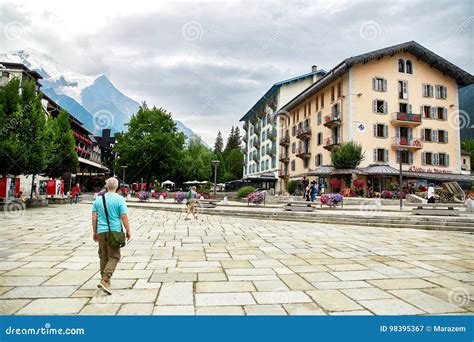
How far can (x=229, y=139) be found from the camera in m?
86.3

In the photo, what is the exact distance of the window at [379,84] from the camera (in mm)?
30703

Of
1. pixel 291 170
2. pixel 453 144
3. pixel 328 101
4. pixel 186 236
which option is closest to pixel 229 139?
pixel 291 170

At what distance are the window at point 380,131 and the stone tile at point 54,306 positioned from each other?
3140 cm

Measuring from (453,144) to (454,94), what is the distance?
5617 mm

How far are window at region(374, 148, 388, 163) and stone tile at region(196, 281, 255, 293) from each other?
95.3 feet

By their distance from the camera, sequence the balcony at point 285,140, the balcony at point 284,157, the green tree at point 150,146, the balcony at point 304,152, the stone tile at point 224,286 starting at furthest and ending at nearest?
the balcony at point 285,140, the balcony at point 284,157, the green tree at point 150,146, the balcony at point 304,152, the stone tile at point 224,286

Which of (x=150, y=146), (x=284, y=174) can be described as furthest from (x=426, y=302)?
(x=284, y=174)

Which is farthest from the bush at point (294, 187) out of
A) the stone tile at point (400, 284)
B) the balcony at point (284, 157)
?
the stone tile at point (400, 284)

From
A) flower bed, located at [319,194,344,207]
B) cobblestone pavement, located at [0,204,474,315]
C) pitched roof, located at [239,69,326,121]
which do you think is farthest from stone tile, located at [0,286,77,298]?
pitched roof, located at [239,69,326,121]

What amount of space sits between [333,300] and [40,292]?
3.73 m

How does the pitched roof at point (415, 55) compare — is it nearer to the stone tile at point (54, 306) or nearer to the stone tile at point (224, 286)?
the stone tile at point (224, 286)

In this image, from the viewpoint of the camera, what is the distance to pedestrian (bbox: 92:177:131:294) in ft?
13.1

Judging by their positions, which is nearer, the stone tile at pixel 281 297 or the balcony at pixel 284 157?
the stone tile at pixel 281 297

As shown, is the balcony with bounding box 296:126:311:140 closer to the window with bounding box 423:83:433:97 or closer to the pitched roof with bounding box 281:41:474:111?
the pitched roof with bounding box 281:41:474:111
